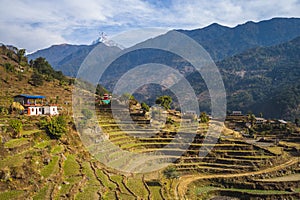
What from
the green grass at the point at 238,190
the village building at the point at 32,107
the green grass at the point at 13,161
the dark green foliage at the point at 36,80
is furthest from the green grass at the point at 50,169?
the dark green foliage at the point at 36,80

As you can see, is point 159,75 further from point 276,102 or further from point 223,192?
point 223,192

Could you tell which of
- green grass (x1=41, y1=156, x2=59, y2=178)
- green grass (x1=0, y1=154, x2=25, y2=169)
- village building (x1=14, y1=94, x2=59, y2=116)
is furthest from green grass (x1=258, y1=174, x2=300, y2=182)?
village building (x1=14, y1=94, x2=59, y2=116)

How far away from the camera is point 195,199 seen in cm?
2248

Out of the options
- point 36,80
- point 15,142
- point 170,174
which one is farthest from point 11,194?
point 36,80

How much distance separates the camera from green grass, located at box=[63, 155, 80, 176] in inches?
736

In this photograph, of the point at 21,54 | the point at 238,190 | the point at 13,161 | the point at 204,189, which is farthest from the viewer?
the point at 21,54

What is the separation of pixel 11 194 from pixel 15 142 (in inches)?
265

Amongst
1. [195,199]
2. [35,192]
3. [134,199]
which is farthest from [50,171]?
[195,199]

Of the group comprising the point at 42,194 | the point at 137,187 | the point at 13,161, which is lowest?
the point at 137,187

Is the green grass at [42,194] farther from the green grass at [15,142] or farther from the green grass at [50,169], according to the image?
the green grass at [15,142]

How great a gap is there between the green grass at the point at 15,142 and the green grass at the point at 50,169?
7.91 ft

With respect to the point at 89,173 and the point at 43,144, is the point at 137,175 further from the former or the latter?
the point at 43,144

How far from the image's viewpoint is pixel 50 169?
1744 centimetres

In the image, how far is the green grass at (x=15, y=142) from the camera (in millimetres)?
18097
